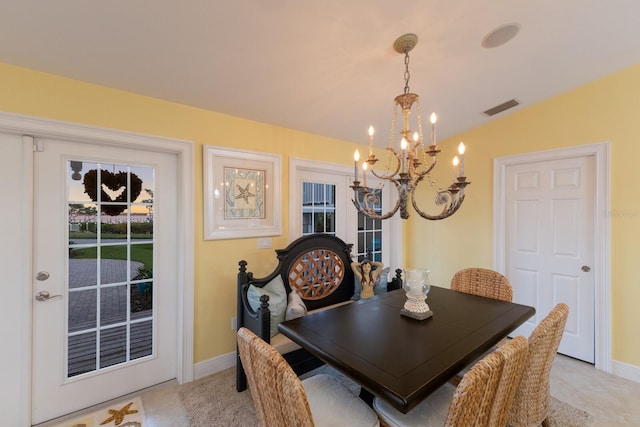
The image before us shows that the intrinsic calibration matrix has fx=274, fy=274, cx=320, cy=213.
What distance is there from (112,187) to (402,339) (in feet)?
7.41

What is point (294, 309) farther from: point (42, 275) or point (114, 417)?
point (42, 275)

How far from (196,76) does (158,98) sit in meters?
0.45

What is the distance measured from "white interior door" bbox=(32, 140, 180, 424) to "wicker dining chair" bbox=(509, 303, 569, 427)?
2.44m

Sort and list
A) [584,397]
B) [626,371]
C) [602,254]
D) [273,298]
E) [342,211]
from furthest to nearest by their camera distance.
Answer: [342,211], [602,254], [626,371], [273,298], [584,397]

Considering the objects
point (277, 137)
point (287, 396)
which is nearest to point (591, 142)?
point (277, 137)

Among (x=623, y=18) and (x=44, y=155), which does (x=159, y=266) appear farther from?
(x=623, y=18)

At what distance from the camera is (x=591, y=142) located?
2562 mm

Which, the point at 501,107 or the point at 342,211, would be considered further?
the point at 342,211

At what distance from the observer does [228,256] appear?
2.50 metres

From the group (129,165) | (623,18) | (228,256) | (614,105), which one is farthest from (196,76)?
(614,105)

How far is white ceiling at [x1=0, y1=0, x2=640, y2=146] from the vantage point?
1.44 meters

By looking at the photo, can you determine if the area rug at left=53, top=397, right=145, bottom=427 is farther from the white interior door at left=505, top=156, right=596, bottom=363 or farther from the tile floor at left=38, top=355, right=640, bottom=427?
the white interior door at left=505, top=156, right=596, bottom=363

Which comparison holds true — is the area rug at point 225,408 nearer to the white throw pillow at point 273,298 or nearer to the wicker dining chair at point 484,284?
the white throw pillow at point 273,298

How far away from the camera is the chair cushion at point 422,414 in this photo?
4.11 ft
